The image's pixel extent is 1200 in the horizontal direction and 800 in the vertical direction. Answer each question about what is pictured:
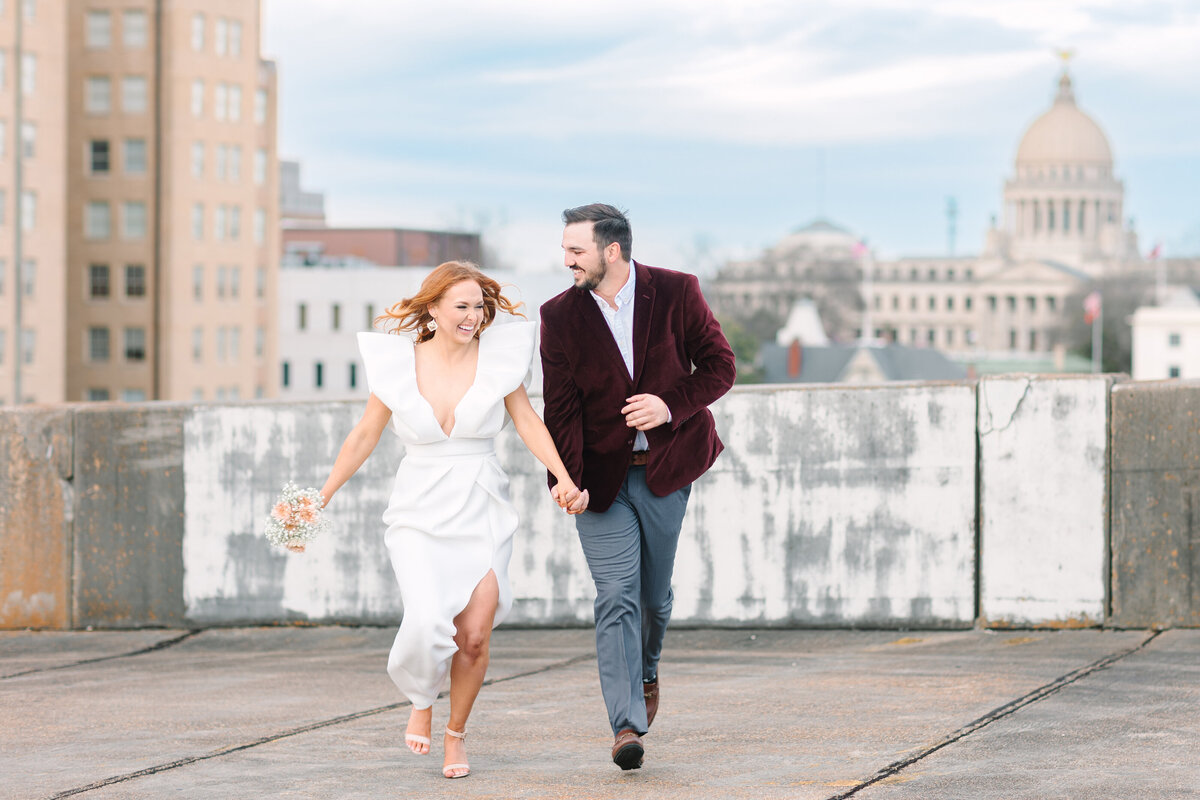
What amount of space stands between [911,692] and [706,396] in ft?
5.89

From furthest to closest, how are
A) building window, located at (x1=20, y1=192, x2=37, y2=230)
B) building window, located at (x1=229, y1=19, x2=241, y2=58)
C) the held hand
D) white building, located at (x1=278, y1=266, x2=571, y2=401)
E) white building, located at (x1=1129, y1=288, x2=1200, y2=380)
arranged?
white building, located at (x1=1129, y1=288, x2=1200, y2=380) → white building, located at (x1=278, y1=266, x2=571, y2=401) → building window, located at (x1=229, y1=19, x2=241, y2=58) → building window, located at (x1=20, y1=192, x2=37, y2=230) → the held hand

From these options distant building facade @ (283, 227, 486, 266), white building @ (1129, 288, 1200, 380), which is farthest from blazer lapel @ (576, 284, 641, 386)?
white building @ (1129, 288, 1200, 380)

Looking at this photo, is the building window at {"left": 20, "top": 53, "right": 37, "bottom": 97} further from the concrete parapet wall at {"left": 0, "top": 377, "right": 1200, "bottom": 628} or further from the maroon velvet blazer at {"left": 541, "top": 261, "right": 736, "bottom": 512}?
the maroon velvet blazer at {"left": 541, "top": 261, "right": 736, "bottom": 512}

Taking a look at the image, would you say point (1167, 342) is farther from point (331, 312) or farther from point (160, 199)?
point (160, 199)

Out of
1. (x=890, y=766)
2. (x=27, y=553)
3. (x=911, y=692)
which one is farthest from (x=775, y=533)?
(x=27, y=553)

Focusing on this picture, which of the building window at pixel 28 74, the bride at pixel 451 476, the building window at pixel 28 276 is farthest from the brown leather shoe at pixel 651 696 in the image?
the building window at pixel 28 74

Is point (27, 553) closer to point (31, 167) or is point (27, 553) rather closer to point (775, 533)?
point (775, 533)

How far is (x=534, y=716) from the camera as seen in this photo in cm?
625

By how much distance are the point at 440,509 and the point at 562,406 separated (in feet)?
1.73

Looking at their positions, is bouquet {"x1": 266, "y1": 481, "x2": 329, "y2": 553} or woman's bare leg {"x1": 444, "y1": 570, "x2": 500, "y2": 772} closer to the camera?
woman's bare leg {"x1": 444, "y1": 570, "x2": 500, "y2": 772}

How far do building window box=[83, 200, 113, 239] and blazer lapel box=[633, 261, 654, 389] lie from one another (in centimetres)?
9415

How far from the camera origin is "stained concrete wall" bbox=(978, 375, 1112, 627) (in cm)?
776

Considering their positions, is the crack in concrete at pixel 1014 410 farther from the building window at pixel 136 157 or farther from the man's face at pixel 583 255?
Result: the building window at pixel 136 157

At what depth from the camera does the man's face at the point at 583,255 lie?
5.36 meters
